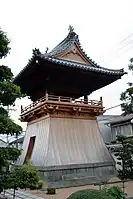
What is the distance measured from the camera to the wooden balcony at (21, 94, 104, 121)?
46.7 ft

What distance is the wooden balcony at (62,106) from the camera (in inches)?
560

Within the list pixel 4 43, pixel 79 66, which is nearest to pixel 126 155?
pixel 79 66

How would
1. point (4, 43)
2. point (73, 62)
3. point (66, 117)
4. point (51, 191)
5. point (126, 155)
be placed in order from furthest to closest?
point (73, 62), point (66, 117), point (126, 155), point (51, 191), point (4, 43)

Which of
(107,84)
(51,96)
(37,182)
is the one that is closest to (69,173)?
(51,96)

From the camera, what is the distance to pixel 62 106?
1459 cm

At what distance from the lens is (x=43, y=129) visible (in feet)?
48.9

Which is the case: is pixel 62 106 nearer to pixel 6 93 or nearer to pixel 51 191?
pixel 51 191

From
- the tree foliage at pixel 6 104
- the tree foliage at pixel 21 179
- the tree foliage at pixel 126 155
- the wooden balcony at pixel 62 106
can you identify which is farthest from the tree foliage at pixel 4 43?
the tree foliage at pixel 126 155

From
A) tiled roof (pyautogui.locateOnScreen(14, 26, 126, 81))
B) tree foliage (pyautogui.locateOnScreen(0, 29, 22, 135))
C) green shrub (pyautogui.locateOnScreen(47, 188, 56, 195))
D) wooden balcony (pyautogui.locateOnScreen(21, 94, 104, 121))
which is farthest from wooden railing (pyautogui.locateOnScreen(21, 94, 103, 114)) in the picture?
tree foliage (pyautogui.locateOnScreen(0, 29, 22, 135))

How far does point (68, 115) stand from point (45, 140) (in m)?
2.22

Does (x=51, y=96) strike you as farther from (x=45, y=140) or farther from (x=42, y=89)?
(x=45, y=140)

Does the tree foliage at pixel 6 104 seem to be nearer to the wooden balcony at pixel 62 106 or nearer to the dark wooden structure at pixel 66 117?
the dark wooden structure at pixel 66 117

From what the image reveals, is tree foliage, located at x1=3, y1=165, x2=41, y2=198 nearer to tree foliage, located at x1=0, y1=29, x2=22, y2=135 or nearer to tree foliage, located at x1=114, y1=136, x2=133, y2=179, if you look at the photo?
tree foliage, located at x1=0, y1=29, x2=22, y2=135

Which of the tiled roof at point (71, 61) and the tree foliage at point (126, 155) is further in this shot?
the tree foliage at point (126, 155)
